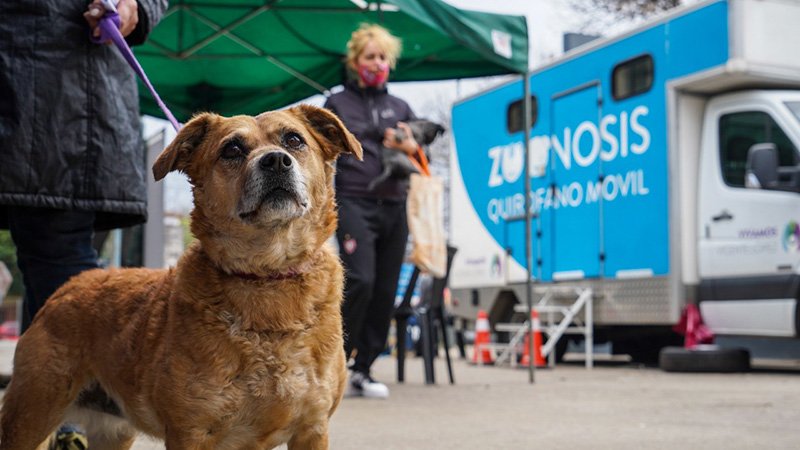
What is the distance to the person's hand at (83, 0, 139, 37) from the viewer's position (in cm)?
331

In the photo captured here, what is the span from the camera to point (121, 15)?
11.1ft

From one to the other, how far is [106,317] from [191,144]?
24.0 inches

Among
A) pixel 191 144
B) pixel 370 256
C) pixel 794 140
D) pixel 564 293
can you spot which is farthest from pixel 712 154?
pixel 191 144

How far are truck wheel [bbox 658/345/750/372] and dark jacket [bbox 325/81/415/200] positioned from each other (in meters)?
4.18

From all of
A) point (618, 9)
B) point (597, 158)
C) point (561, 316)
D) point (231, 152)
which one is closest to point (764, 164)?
point (597, 158)

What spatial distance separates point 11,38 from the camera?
10.7 feet

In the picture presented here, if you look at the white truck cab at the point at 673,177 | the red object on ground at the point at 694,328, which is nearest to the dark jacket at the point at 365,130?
the white truck cab at the point at 673,177

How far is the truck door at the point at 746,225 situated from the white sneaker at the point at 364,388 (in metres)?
4.25

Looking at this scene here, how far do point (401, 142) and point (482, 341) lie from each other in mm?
5713

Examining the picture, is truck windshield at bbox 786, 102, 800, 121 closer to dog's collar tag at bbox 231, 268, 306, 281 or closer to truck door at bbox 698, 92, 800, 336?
truck door at bbox 698, 92, 800, 336

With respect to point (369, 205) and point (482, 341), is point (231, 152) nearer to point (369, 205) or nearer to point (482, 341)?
point (369, 205)

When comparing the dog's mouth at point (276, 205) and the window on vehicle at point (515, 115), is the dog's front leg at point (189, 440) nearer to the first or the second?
the dog's mouth at point (276, 205)

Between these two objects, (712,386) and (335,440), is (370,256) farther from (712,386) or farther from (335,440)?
(712,386)

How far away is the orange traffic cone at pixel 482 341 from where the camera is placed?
38.6 feet
